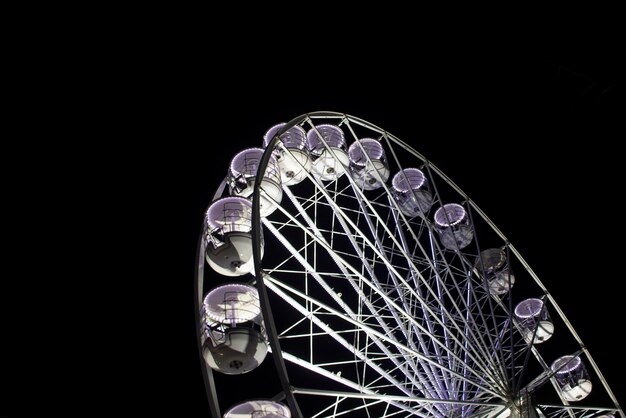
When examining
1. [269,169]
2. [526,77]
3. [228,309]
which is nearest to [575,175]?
[526,77]

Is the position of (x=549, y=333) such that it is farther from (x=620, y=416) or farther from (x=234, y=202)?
(x=234, y=202)

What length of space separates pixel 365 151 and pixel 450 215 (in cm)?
215

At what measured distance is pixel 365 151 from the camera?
11.5 metres

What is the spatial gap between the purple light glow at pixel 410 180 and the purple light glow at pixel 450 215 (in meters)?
0.65

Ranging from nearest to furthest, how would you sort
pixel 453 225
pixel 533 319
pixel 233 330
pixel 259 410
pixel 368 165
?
1. pixel 259 410
2. pixel 233 330
3. pixel 368 165
4. pixel 453 225
5. pixel 533 319

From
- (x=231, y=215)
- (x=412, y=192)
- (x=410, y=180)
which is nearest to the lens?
(x=231, y=215)

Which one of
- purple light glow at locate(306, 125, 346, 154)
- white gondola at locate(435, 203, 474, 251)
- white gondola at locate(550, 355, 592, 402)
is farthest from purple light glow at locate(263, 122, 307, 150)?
white gondola at locate(550, 355, 592, 402)

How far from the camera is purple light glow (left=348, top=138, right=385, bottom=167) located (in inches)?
458

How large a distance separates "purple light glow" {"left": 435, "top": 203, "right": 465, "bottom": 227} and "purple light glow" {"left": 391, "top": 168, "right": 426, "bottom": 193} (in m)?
0.65

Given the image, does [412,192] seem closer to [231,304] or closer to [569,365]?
[569,365]

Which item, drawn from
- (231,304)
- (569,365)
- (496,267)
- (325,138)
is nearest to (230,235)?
(231,304)

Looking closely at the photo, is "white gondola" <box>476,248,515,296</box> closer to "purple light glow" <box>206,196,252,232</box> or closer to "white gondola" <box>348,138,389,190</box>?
"white gondola" <box>348,138,389,190</box>

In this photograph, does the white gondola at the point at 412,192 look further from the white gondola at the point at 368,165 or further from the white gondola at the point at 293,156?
the white gondola at the point at 293,156

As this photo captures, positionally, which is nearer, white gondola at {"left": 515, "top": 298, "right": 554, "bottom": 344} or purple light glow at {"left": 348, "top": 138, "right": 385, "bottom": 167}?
purple light glow at {"left": 348, "top": 138, "right": 385, "bottom": 167}
